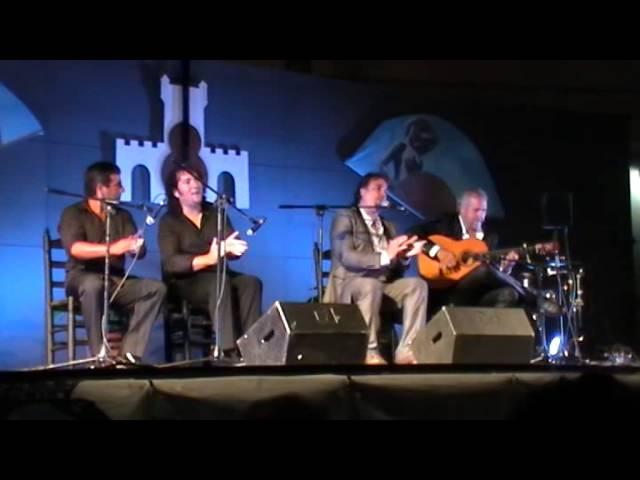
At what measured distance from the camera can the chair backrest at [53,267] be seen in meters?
4.79

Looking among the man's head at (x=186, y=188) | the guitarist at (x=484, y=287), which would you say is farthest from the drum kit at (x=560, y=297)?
the man's head at (x=186, y=188)

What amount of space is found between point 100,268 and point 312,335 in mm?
1167

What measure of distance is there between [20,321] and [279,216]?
169 centimetres

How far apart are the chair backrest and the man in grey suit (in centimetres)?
141

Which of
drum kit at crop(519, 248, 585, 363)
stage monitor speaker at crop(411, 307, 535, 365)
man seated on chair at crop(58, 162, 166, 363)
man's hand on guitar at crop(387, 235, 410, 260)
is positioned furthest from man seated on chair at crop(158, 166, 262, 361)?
drum kit at crop(519, 248, 585, 363)

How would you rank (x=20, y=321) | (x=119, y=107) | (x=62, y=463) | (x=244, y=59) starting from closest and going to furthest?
1. (x=62, y=463)
2. (x=20, y=321)
3. (x=119, y=107)
4. (x=244, y=59)

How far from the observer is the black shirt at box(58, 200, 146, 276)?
4613 mm

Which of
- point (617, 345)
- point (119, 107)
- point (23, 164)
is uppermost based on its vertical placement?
point (119, 107)

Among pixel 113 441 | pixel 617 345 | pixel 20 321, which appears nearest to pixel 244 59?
pixel 20 321

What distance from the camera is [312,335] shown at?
4.21 meters

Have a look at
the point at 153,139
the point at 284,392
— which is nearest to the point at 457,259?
the point at 153,139

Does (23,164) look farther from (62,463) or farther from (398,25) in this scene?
(62,463)

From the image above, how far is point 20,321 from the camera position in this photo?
5043mm

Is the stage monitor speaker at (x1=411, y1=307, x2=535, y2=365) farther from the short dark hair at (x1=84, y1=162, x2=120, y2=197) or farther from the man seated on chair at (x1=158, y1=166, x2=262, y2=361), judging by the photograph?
the short dark hair at (x1=84, y1=162, x2=120, y2=197)
